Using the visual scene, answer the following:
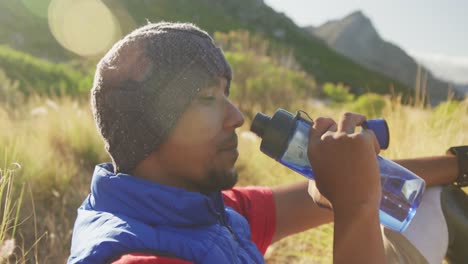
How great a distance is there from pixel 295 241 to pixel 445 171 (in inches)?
56.3

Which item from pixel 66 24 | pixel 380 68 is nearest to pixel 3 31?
pixel 66 24

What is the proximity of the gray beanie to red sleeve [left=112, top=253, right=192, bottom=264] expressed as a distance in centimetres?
34

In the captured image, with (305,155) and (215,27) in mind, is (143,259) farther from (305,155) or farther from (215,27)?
(215,27)

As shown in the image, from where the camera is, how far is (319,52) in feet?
144

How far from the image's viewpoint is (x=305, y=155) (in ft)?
4.52

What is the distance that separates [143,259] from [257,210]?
0.79 metres

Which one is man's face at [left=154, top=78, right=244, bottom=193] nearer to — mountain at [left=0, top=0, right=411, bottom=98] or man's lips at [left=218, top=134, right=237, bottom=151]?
man's lips at [left=218, top=134, right=237, bottom=151]

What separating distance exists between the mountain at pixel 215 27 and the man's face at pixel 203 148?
75.8ft

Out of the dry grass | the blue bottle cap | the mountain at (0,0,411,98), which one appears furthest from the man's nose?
the mountain at (0,0,411,98)

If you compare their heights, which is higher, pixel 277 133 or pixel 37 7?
pixel 277 133

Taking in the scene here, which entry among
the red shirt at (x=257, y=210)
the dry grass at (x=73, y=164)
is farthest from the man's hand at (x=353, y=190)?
the dry grass at (x=73, y=164)

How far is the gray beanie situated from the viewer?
50.9 inches

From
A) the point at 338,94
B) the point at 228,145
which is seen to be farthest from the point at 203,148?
the point at 338,94

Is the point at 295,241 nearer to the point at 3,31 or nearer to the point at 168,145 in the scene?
the point at 168,145
